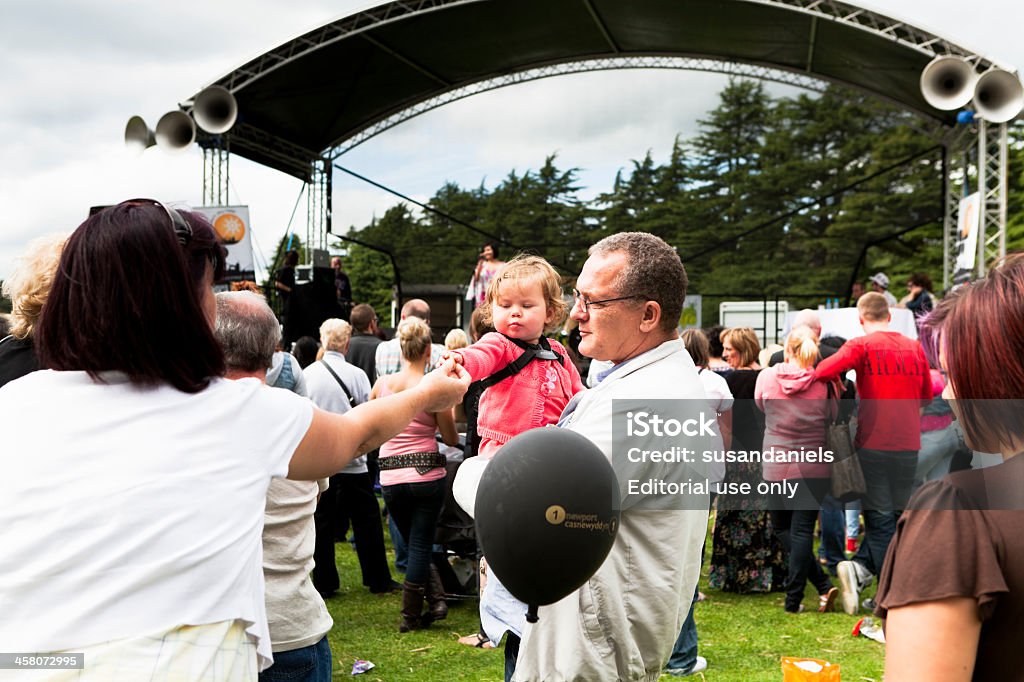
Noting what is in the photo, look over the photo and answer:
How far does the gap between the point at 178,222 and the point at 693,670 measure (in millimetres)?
4644

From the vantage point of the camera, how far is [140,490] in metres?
1.51

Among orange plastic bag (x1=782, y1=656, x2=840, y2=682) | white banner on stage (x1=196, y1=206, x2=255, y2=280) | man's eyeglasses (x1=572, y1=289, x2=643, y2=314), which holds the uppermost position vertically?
white banner on stage (x1=196, y1=206, x2=255, y2=280)

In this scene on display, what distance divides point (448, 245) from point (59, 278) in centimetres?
1881

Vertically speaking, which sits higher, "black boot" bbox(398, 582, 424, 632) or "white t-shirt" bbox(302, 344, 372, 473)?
"white t-shirt" bbox(302, 344, 372, 473)

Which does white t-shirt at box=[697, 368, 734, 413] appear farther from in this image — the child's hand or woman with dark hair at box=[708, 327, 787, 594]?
the child's hand

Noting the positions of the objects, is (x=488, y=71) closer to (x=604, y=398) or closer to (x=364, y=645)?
(x=364, y=645)

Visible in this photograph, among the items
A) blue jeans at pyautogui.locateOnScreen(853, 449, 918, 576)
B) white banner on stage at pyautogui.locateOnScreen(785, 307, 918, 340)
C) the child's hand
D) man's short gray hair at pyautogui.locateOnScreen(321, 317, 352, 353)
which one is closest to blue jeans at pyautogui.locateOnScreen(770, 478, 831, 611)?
blue jeans at pyautogui.locateOnScreen(853, 449, 918, 576)

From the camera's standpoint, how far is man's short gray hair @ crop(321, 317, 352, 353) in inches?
274

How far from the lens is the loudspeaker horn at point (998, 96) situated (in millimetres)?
12125

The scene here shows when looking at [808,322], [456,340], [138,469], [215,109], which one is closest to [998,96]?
[808,322]

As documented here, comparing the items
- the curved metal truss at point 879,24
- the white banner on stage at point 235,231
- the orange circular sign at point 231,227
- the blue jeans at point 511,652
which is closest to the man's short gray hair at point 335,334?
the blue jeans at point 511,652

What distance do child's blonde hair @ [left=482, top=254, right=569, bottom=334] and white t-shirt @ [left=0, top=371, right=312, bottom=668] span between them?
1.96 meters

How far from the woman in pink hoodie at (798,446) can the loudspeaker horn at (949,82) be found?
771 centimetres

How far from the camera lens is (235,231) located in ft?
41.5
